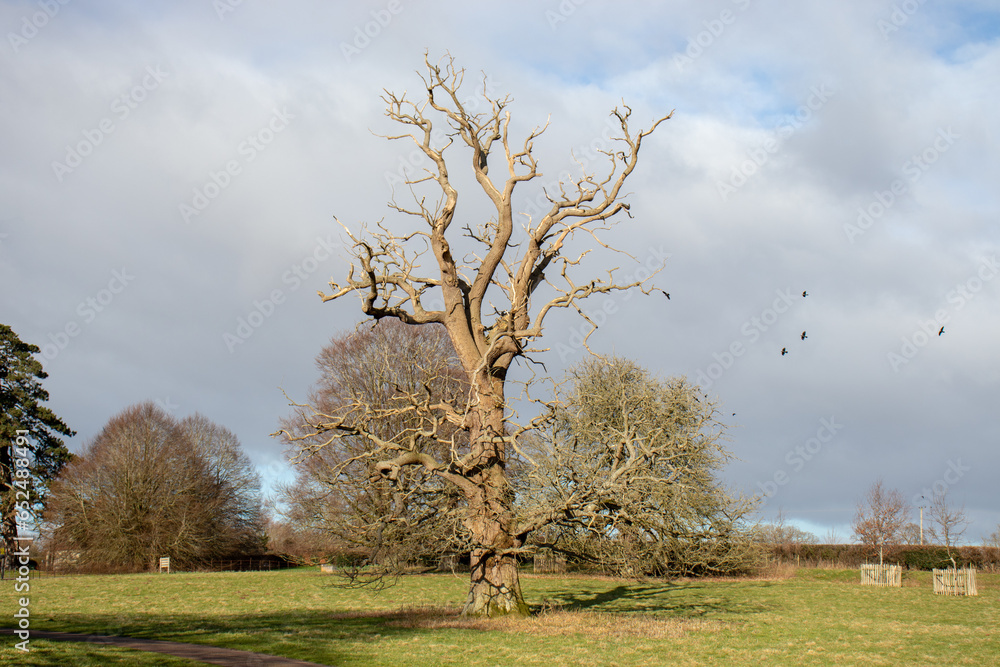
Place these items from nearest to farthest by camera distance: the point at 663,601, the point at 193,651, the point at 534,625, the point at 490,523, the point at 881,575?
the point at 193,651 < the point at 534,625 < the point at 490,523 < the point at 663,601 < the point at 881,575

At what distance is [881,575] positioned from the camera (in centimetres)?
3453

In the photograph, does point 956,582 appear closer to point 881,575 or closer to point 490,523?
point 881,575

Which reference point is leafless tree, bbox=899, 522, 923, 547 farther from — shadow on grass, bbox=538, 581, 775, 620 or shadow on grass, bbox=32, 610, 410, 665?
shadow on grass, bbox=32, 610, 410, 665

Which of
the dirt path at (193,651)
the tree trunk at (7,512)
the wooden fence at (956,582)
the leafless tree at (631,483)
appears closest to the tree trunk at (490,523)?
the leafless tree at (631,483)

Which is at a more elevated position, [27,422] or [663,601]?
[27,422]

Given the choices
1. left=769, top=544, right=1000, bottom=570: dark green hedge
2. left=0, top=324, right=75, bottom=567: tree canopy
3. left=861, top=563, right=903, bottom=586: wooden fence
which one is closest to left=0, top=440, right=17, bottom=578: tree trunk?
left=0, top=324, right=75, bottom=567: tree canopy

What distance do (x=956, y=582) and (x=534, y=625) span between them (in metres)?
22.6

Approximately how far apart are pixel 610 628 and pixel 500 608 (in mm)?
2396

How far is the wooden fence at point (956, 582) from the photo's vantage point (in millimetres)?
29562

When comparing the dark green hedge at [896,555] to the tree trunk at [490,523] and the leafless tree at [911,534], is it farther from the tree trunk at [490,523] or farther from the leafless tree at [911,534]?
the tree trunk at [490,523]

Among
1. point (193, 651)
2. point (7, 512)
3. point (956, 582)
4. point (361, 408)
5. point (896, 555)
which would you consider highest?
point (361, 408)

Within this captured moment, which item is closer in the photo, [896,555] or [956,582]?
[956,582]

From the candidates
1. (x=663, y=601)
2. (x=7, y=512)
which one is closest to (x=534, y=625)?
(x=663, y=601)

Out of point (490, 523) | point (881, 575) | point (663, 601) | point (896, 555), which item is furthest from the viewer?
point (896, 555)
